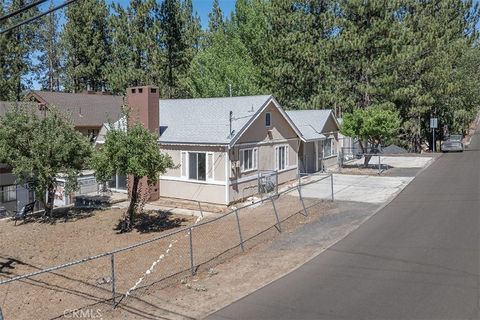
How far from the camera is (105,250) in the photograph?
1623cm

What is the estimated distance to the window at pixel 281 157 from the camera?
2705cm

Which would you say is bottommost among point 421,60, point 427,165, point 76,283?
point 76,283

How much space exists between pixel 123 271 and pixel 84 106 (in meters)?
27.9

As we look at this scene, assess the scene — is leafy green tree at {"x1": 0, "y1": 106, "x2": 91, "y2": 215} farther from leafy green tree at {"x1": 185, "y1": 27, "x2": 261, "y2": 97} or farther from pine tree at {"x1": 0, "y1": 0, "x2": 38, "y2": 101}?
pine tree at {"x1": 0, "y1": 0, "x2": 38, "y2": 101}

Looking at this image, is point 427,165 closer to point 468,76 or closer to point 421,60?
point 421,60

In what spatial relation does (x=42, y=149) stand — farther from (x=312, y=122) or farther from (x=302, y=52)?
(x=302, y=52)

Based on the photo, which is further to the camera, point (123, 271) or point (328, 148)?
point (328, 148)

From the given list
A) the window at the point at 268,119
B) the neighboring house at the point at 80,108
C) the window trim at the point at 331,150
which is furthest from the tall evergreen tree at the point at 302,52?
the window at the point at 268,119

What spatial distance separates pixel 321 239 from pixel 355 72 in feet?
123

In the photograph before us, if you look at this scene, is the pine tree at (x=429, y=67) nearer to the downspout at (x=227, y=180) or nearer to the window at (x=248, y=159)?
the window at (x=248, y=159)

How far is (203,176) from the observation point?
923 inches

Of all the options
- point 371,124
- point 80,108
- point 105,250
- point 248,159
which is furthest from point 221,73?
point 105,250

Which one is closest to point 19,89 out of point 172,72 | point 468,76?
point 172,72

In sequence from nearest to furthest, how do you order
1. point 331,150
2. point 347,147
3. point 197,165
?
point 197,165 < point 331,150 < point 347,147
